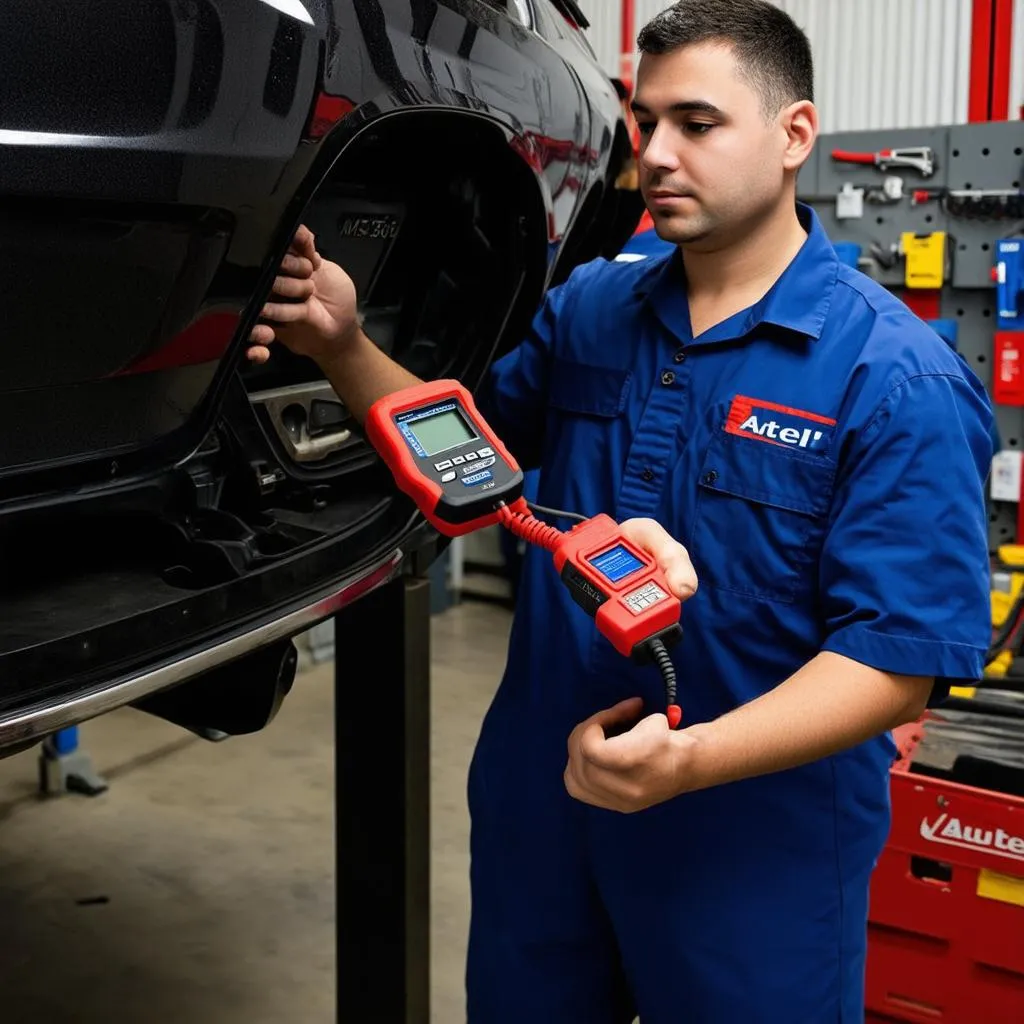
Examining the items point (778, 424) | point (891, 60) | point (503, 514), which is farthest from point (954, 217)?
point (503, 514)

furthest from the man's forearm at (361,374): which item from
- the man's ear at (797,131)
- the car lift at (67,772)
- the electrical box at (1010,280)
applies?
the electrical box at (1010,280)

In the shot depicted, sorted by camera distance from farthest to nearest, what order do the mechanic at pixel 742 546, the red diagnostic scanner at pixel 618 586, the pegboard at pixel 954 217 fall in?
the pegboard at pixel 954 217, the mechanic at pixel 742 546, the red diagnostic scanner at pixel 618 586

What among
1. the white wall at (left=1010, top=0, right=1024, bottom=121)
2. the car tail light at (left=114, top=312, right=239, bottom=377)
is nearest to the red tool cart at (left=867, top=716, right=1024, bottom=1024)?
the car tail light at (left=114, top=312, right=239, bottom=377)

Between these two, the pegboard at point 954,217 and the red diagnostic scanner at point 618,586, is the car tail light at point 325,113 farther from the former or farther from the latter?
the pegboard at point 954,217

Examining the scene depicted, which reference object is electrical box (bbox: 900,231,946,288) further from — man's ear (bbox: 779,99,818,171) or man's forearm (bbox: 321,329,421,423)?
man's forearm (bbox: 321,329,421,423)

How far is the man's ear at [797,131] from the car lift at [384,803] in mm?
627

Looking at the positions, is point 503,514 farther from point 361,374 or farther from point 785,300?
point 785,300

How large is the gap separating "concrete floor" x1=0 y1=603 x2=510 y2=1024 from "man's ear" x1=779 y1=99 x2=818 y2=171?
1.51 m

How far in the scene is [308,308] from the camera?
1.16m

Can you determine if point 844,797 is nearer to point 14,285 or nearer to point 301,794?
point 14,285

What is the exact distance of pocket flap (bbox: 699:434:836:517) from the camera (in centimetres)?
119

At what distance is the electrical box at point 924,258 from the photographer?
3.61 metres

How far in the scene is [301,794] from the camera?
2934 millimetres

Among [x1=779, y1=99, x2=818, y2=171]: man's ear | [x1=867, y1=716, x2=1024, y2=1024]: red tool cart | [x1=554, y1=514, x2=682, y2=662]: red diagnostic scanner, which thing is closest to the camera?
[x1=554, y1=514, x2=682, y2=662]: red diagnostic scanner
